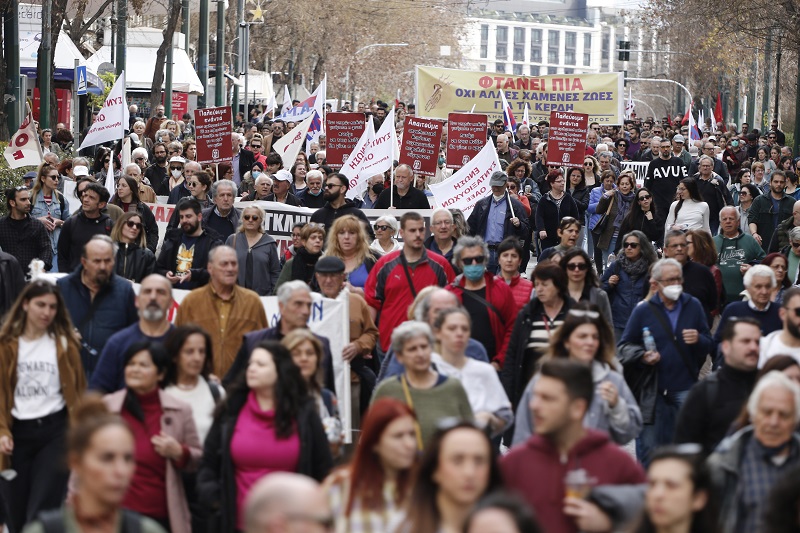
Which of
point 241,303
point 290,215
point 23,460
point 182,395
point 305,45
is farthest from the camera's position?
point 305,45

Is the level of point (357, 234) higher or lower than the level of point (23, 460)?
higher

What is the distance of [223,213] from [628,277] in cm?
371

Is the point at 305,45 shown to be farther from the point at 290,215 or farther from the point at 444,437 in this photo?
the point at 444,437

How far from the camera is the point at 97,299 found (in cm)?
929

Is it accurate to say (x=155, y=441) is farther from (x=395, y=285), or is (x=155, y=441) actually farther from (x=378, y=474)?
(x=395, y=285)

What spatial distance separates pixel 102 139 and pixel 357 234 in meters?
10.3

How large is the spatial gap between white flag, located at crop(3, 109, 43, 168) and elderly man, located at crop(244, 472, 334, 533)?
15618mm

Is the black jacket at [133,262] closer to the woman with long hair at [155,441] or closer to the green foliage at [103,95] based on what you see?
the woman with long hair at [155,441]

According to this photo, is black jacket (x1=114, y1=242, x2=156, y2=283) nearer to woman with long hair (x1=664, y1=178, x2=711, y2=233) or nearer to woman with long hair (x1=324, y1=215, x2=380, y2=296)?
woman with long hair (x1=324, y1=215, x2=380, y2=296)

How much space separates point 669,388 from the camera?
9422 millimetres

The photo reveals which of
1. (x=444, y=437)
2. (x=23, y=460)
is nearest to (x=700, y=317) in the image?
(x=23, y=460)

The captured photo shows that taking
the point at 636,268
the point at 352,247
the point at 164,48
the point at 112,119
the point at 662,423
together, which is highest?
the point at 164,48

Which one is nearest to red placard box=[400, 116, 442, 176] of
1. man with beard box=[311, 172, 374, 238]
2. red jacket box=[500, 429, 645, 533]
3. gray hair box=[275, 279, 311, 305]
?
man with beard box=[311, 172, 374, 238]

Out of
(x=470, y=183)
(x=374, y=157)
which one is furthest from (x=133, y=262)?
(x=374, y=157)
